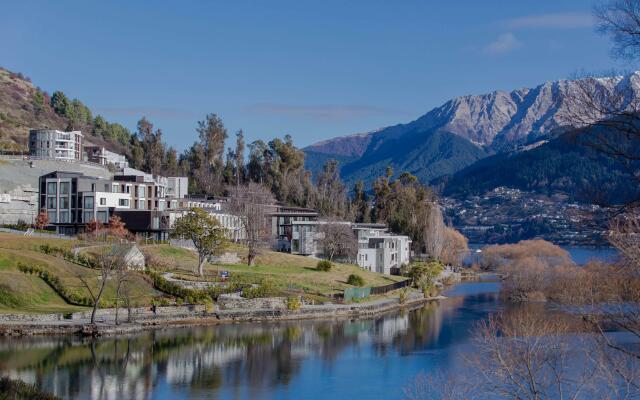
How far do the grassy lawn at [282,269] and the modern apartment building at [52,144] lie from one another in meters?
50.8

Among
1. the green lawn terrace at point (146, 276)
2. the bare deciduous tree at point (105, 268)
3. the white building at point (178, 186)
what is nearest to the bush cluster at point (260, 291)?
the green lawn terrace at point (146, 276)

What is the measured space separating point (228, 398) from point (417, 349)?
1712 cm

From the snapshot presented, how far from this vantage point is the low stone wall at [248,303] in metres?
57.3

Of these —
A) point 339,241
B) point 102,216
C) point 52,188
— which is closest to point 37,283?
point 102,216

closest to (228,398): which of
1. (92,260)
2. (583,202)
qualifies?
(583,202)

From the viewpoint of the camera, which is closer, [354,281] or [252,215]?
[354,281]

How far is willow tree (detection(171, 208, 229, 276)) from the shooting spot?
64000mm

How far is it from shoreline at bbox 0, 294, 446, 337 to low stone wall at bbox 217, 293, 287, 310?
0.70 m

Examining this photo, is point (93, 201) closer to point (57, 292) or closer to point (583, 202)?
point (57, 292)

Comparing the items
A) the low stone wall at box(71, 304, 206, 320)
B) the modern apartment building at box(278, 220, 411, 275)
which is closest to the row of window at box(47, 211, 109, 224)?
the modern apartment building at box(278, 220, 411, 275)

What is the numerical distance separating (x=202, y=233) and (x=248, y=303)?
30.0ft

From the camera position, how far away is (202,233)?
212ft

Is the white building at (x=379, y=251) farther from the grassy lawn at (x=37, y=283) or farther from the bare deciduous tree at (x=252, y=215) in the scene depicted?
the grassy lawn at (x=37, y=283)

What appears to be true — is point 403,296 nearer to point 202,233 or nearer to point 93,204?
point 202,233
